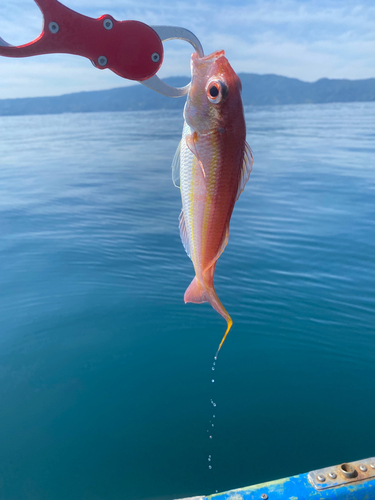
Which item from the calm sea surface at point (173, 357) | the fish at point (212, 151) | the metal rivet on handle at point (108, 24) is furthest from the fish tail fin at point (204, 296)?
the calm sea surface at point (173, 357)

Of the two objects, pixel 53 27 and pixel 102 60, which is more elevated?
pixel 53 27

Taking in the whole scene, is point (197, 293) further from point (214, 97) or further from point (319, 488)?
point (319, 488)

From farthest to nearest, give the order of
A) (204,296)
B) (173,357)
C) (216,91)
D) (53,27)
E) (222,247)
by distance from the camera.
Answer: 1. (173,357)
2. (53,27)
3. (204,296)
4. (222,247)
5. (216,91)

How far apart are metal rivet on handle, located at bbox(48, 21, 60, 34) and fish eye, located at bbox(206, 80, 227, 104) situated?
944 mm

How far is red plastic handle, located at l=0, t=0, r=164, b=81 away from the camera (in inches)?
75.6

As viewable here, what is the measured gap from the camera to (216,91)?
4.76 feet

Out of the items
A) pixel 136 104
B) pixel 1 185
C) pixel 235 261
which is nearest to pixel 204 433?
pixel 235 261

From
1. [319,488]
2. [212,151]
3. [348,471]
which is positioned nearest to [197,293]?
[212,151]

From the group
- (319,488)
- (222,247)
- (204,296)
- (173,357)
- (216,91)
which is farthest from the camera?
(173,357)

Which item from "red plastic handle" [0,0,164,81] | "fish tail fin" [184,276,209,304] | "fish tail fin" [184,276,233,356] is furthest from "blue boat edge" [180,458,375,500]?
"red plastic handle" [0,0,164,81]

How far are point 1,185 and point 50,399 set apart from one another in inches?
542

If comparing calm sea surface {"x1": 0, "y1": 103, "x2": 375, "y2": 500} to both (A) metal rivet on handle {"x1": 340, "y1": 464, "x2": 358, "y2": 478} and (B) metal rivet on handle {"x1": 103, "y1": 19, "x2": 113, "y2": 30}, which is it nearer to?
(A) metal rivet on handle {"x1": 340, "y1": 464, "x2": 358, "y2": 478}

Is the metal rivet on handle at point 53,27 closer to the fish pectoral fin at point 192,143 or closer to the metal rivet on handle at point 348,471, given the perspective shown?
the fish pectoral fin at point 192,143

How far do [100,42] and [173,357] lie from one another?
3.73m
